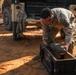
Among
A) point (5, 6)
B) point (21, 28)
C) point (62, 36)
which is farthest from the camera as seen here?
point (5, 6)

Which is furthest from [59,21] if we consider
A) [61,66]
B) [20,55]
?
[20,55]

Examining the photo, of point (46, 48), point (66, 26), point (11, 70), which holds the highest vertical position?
point (66, 26)

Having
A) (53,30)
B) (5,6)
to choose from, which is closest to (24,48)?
(53,30)

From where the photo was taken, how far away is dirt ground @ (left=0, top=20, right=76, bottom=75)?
5809 mm

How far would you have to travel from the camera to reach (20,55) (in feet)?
22.7

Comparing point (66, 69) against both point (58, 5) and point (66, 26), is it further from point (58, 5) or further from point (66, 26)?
point (58, 5)

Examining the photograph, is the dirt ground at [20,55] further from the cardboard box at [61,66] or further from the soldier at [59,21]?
the soldier at [59,21]

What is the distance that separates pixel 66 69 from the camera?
520 centimetres

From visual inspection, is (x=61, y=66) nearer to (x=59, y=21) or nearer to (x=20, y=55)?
(x=59, y=21)

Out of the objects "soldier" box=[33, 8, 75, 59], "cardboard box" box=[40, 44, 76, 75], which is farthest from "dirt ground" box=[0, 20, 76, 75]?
"soldier" box=[33, 8, 75, 59]

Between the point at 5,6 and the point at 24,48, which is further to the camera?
the point at 5,6

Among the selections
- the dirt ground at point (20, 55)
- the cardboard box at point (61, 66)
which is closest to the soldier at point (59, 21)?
the cardboard box at point (61, 66)

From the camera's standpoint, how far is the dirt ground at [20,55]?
19.1 ft

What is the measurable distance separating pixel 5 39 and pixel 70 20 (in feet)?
11.9
